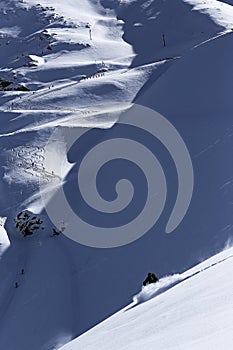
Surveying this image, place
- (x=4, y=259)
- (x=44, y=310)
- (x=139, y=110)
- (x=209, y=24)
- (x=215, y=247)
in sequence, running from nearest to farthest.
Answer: (x=215, y=247) → (x=44, y=310) → (x=4, y=259) → (x=139, y=110) → (x=209, y=24)

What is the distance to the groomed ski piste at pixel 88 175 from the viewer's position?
3998mm

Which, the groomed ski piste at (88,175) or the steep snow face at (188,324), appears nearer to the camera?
the steep snow face at (188,324)

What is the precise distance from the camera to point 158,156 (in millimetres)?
12789

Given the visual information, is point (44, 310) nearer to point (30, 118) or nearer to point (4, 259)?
point (4, 259)

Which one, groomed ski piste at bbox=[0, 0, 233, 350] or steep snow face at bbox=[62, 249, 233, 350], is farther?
groomed ski piste at bbox=[0, 0, 233, 350]

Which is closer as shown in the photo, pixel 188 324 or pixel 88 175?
pixel 188 324

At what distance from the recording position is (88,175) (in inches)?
525

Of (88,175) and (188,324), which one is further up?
(188,324)

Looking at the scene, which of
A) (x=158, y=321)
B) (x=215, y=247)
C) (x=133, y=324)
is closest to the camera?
(x=158, y=321)

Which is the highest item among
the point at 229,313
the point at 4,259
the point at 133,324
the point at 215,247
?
the point at 229,313

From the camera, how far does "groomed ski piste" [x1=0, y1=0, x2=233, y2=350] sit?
400cm

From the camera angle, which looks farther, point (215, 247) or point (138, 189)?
point (138, 189)

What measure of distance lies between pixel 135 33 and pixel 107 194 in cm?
1634

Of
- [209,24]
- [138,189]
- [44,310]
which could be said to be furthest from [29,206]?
[209,24]
